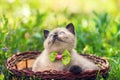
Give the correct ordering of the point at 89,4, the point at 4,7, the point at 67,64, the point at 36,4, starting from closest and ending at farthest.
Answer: the point at 67,64
the point at 4,7
the point at 36,4
the point at 89,4

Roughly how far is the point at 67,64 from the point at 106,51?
152cm

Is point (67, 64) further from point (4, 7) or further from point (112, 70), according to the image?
point (4, 7)

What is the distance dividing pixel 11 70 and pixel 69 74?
0.60m

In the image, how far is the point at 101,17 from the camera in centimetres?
591

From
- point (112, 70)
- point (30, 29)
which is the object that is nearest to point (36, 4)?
point (30, 29)

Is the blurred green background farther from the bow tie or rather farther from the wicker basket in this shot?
the bow tie

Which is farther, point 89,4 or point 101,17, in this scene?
point 89,4

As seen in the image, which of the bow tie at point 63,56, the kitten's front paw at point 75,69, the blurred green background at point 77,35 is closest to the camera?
the kitten's front paw at point 75,69

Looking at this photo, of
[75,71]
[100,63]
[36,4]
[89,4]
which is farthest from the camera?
[89,4]

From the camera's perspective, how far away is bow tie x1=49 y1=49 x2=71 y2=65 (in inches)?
154

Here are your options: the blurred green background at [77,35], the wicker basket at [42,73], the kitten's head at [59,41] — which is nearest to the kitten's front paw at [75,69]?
the wicker basket at [42,73]

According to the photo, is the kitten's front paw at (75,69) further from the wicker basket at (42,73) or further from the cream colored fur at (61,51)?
the cream colored fur at (61,51)

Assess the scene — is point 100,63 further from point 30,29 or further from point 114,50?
point 30,29

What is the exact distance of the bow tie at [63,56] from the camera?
3920mm
